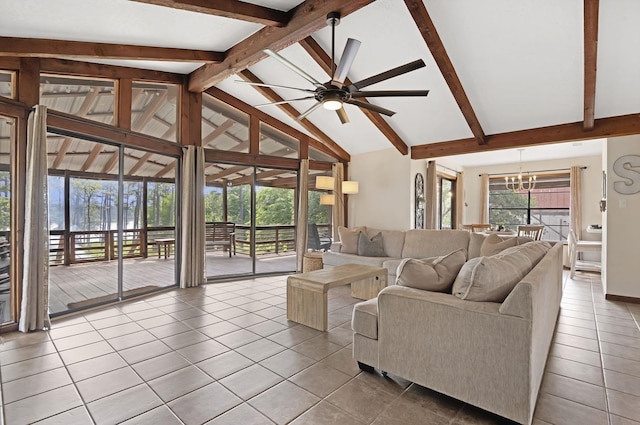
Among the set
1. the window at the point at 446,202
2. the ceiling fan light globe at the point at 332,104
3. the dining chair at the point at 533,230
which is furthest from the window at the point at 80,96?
the dining chair at the point at 533,230

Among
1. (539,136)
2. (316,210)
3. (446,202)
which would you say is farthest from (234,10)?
(446,202)

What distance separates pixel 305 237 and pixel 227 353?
380 cm

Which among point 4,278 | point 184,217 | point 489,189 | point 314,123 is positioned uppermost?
point 314,123

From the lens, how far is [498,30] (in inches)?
143

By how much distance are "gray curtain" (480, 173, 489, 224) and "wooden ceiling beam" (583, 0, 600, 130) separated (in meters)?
4.15

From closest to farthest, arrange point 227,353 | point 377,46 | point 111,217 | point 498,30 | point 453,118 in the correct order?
1. point 227,353
2. point 498,30
3. point 377,46
4. point 111,217
5. point 453,118

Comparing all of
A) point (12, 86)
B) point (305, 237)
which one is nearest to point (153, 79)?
point (12, 86)

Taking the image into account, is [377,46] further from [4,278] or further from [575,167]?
[575,167]

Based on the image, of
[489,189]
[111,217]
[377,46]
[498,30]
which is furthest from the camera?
[489,189]

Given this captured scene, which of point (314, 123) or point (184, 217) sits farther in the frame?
point (314, 123)

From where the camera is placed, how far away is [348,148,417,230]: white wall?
6.59m

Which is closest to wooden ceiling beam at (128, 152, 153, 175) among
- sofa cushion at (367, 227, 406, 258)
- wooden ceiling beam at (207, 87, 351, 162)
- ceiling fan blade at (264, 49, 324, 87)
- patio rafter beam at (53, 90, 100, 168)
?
patio rafter beam at (53, 90, 100, 168)

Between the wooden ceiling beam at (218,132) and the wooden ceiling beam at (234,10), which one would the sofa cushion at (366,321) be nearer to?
the wooden ceiling beam at (234,10)

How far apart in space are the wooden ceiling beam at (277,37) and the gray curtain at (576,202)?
688 cm
